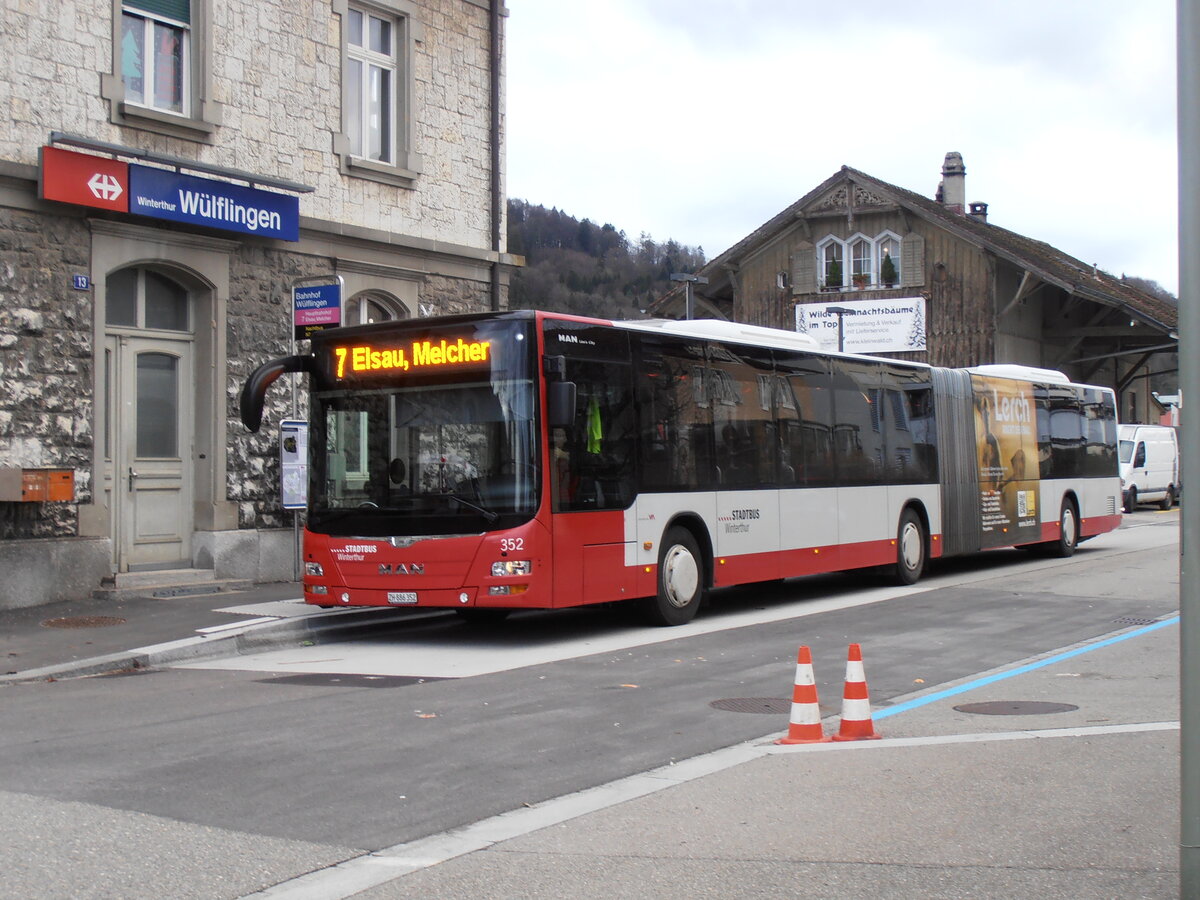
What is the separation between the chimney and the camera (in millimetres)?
52375

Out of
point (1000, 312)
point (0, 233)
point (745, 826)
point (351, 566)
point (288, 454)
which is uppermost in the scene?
point (1000, 312)

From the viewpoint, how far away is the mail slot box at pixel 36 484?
13961 millimetres

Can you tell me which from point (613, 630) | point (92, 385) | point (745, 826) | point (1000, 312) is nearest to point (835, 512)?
point (613, 630)

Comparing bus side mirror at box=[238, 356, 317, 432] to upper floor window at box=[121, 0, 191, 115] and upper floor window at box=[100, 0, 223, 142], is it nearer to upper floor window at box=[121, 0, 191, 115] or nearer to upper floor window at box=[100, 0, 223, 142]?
upper floor window at box=[100, 0, 223, 142]

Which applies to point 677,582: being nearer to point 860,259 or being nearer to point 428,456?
point 428,456

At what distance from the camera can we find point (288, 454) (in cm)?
1642

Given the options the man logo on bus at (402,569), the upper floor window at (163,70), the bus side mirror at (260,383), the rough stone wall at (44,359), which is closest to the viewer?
the man logo on bus at (402,569)

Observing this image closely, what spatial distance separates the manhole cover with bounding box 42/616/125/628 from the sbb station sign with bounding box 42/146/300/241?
14.6 ft

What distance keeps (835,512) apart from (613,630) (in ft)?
13.8

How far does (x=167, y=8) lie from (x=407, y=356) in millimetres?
6356

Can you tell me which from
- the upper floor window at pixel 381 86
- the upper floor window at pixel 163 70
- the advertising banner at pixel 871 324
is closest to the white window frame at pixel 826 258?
the advertising banner at pixel 871 324

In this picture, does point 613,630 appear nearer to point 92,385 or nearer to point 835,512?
point 835,512

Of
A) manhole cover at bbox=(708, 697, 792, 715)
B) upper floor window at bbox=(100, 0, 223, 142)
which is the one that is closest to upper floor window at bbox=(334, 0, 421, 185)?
upper floor window at bbox=(100, 0, 223, 142)

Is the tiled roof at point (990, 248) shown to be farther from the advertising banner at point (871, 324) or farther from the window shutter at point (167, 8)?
the window shutter at point (167, 8)
